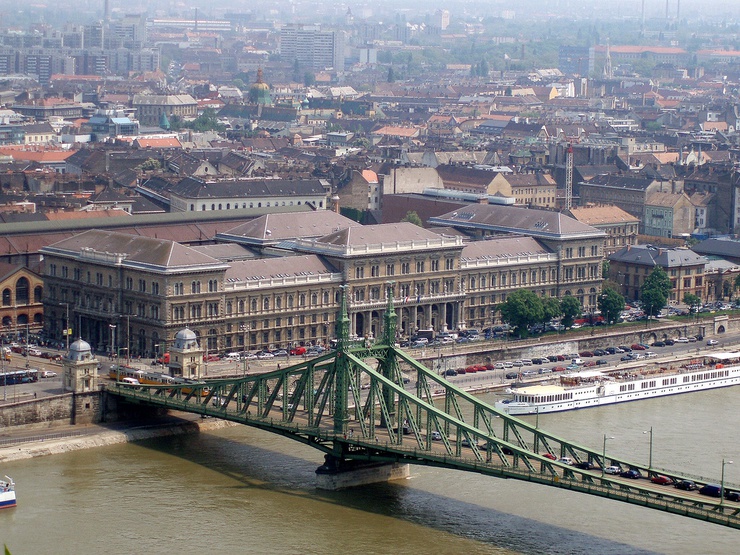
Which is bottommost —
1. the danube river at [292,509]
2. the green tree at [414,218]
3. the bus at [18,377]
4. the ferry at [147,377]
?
the danube river at [292,509]

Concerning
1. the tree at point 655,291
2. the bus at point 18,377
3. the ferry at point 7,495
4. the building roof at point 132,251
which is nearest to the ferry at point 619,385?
the tree at point 655,291

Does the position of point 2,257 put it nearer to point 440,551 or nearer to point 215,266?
point 215,266

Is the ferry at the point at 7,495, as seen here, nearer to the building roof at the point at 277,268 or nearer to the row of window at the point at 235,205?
the building roof at the point at 277,268

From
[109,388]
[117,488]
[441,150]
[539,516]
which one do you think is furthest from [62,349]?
[441,150]

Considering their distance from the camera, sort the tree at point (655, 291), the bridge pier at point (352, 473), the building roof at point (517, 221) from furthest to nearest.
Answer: the building roof at point (517, 221) → the tree at point (655, 291) → the bridge pier at point (352, 473)

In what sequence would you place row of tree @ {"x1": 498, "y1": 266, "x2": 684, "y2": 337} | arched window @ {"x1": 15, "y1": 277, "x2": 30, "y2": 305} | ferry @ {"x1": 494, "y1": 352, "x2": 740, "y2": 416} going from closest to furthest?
ferry @ {"x1": 494, "y1": 352, "x2": 740, "y2": 416} < arched window @ {"x1": 15, "y1": 277, "x2": 30, "y2": 305} < row of tree @ {"x1": 498, "y1": 266, "x2": 684, "y2": 337}

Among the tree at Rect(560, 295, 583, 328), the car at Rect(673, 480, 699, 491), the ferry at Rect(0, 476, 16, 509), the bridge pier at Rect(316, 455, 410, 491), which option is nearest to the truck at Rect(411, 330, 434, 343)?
the tree at Rect(560, 295, 583, 328)

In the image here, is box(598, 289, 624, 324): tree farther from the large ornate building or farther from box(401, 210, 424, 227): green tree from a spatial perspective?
box(401, 210, 424, 227): green tree
